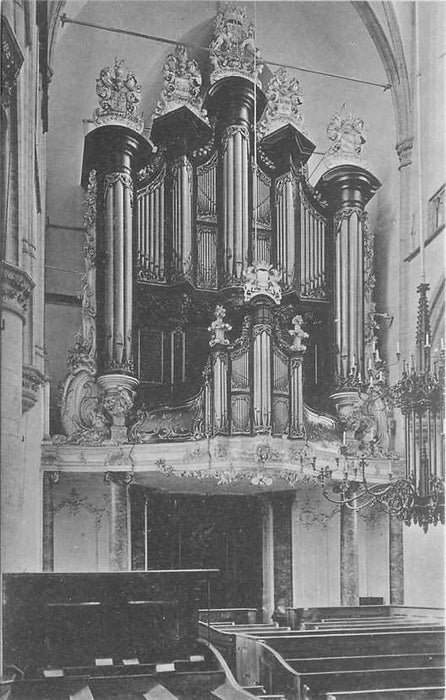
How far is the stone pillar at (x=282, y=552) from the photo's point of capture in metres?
14.4

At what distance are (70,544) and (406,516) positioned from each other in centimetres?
655

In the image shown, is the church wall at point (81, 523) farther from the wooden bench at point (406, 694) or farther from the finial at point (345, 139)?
the wooden bench at point (406, 694)

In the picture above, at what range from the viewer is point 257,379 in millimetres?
13195

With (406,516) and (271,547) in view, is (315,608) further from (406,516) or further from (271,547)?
(406,516)

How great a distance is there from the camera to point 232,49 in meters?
15.1

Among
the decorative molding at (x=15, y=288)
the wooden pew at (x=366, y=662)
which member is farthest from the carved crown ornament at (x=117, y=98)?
the wooden pew at (x=366, y=662)

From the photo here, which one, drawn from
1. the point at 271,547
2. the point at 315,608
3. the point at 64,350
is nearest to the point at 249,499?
the point at 271,547

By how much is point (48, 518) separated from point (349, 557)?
456 cm

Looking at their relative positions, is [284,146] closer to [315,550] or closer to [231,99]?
[231,99]

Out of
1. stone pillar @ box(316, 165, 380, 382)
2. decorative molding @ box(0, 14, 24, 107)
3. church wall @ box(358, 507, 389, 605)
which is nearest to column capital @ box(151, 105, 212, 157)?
stone pillar @ box(316, 165, 380, 382)

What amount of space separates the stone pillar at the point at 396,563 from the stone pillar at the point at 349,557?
652mm

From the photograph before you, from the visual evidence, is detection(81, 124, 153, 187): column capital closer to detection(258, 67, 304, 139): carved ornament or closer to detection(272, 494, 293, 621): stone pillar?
detection(258, 67, 304, 139): carved ornament

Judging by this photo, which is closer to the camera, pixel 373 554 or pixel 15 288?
pixel 15 288

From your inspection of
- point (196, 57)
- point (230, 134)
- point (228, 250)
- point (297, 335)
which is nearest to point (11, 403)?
point (297, 335)
